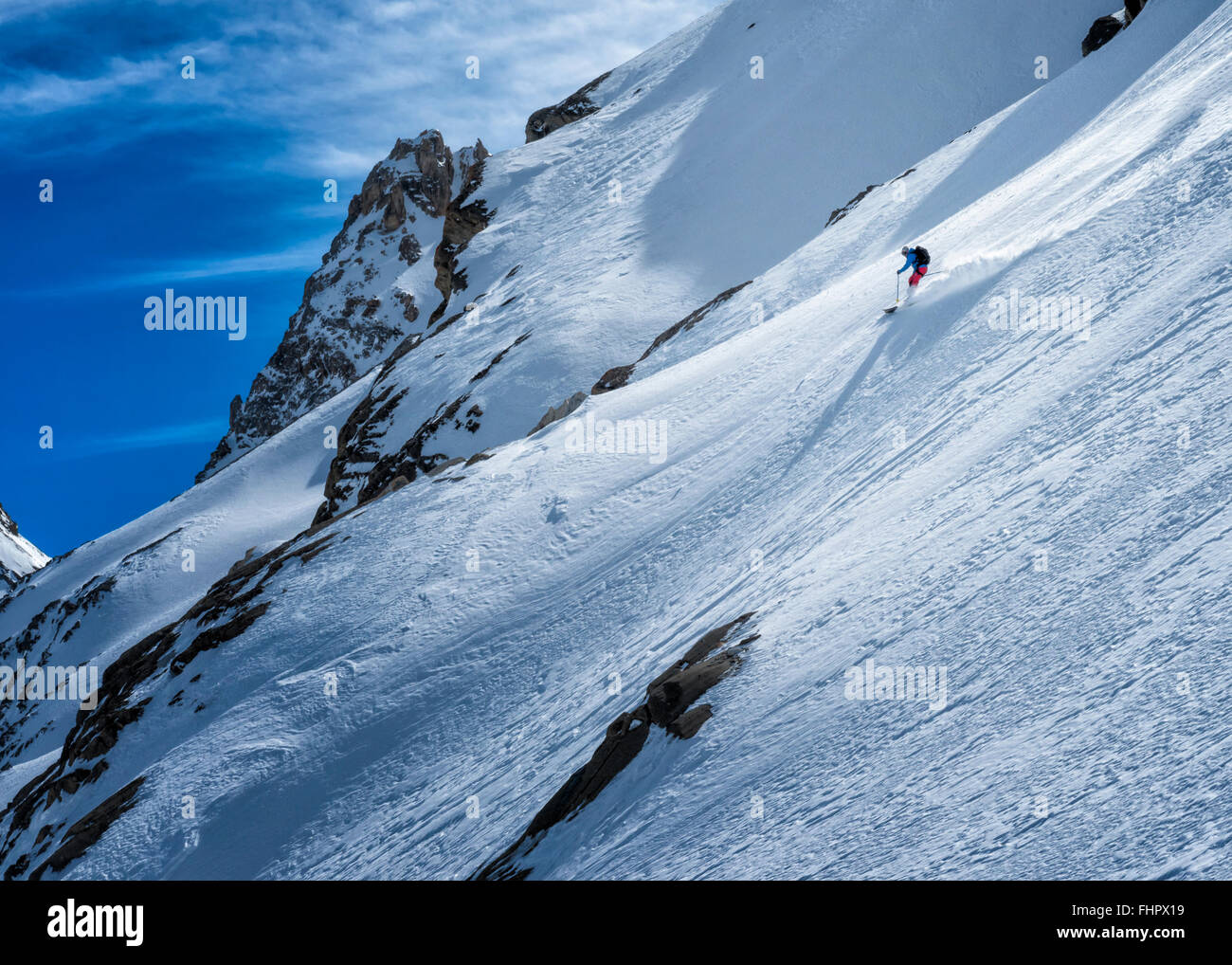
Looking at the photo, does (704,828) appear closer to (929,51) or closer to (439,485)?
(439,485)

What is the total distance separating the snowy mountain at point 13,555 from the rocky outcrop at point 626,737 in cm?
17663

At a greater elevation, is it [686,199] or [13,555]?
[13,555]

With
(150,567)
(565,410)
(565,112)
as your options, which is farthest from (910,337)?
(565,112)

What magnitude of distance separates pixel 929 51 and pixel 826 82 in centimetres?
612

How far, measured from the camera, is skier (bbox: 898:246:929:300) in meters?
17.8

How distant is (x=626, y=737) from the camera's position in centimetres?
1124

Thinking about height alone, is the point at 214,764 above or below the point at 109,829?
above

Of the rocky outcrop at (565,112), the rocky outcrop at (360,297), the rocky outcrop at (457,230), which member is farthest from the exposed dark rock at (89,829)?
the rocky outcrop at (360,297)

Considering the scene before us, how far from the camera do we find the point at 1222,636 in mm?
6918

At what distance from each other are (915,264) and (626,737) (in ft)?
41.9

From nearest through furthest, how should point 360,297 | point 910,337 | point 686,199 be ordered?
point 910,337 < point 686,199 < point 360,297

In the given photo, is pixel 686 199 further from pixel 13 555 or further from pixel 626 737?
pixel 13 555

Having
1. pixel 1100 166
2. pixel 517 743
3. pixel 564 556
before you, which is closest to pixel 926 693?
pixel 517 743

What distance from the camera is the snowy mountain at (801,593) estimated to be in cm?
756
